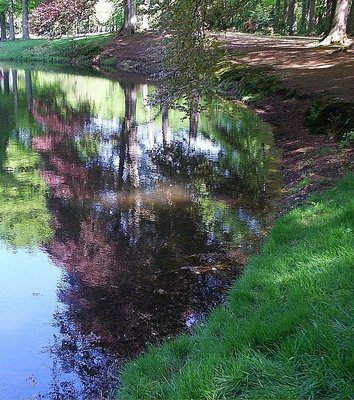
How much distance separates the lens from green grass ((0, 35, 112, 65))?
39.8m

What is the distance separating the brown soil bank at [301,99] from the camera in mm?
8938

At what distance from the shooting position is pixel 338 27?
22703 mm

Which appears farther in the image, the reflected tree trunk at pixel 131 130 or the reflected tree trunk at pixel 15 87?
the reflected tree trunk at pixel 15 87

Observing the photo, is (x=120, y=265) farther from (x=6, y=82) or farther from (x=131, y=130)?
(x=6, y=82)

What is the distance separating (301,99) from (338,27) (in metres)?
10.1

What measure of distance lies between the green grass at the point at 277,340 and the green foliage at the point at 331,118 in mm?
5723

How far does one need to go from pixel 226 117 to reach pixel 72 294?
1132cm

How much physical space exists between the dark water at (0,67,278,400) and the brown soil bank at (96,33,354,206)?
1.64 feet

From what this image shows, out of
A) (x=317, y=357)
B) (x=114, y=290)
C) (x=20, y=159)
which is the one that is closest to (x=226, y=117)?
(x=20, y=159)

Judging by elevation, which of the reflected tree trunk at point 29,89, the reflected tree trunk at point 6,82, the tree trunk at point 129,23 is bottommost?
the reflected tree trunk at point 6,82

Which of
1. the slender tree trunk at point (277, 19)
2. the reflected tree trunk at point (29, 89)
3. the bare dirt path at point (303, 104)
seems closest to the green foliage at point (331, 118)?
the bare dirt path at point (303, 104)

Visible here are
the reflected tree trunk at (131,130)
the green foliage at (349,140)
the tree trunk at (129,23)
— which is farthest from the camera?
the tree trunk at (129,23)

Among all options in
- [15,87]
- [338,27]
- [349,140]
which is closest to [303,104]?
[349,140]

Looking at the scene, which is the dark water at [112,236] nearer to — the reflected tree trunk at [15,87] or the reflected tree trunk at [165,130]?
the reflected tree trunk at [165,130]
